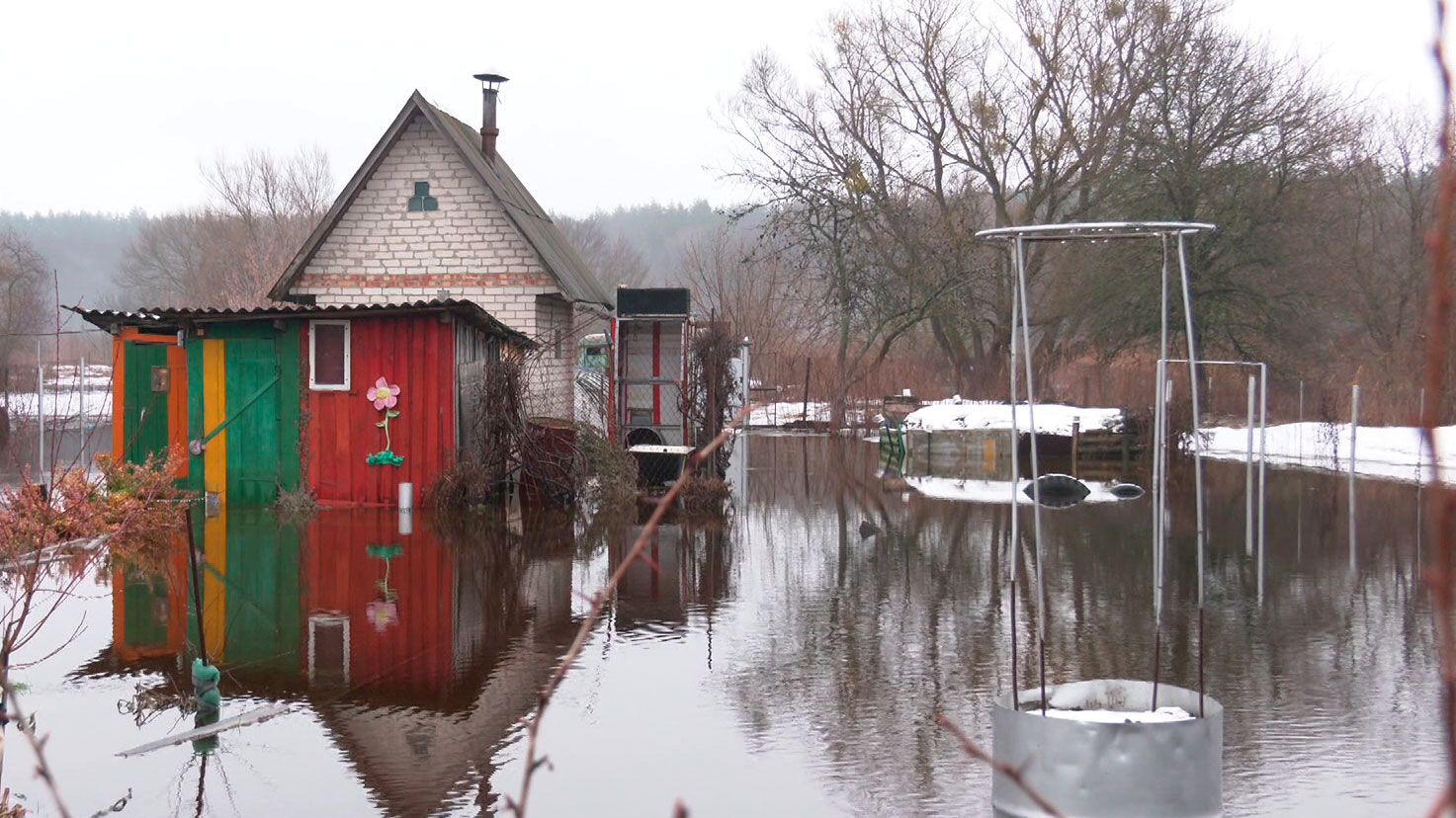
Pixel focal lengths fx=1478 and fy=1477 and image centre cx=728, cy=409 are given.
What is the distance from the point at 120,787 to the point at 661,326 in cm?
1738

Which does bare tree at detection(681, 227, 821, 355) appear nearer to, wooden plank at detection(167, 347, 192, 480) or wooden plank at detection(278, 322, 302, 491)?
wooden plank at detection(167, 347, 192, 480)

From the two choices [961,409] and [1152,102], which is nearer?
[961,409]

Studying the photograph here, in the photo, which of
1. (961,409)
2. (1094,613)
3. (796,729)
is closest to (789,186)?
(961,409)

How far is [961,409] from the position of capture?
2839 cm

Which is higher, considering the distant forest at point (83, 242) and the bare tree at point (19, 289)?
the distant forest at point (83, 242)

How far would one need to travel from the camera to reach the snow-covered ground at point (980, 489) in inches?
884

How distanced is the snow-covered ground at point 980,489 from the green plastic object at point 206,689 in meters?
14.3

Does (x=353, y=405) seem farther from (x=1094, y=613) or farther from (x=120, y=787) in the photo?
(x=120, y=787)

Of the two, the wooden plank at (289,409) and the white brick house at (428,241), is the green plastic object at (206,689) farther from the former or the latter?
the white brick house at (428,241)

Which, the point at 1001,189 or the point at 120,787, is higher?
the point at 1001,189

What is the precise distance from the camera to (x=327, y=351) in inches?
768

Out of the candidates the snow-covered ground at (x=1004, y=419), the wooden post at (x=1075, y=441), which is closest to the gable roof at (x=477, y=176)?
the snow-covered ground at (x=1004, y=419)

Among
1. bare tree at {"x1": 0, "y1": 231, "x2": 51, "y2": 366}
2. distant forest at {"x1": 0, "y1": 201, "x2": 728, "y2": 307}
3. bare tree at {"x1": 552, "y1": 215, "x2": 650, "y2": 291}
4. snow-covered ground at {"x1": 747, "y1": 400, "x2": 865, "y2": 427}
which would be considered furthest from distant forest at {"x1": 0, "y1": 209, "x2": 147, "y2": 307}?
snow-covered ground at {"x1": 747, "y1": 400, "x2": 865, "y2": 427}

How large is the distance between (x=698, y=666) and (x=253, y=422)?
1117cm
